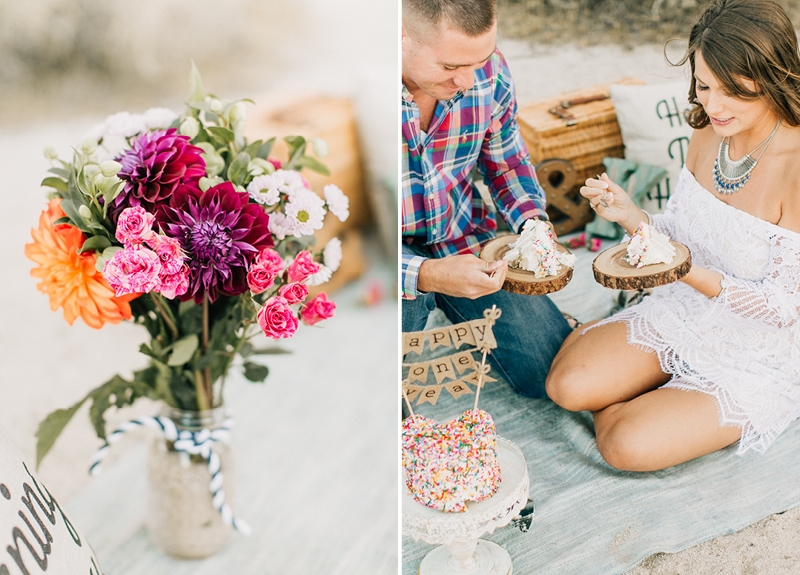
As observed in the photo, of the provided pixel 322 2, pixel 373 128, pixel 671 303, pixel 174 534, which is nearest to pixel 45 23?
pixel 322 2

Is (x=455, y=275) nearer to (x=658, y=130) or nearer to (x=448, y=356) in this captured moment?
(x=448, y=356)

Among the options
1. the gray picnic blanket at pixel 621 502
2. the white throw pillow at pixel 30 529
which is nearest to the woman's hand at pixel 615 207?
the gray picnic blanket at pixel 621 502

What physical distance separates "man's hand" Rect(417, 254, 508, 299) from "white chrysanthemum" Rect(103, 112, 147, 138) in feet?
1.51

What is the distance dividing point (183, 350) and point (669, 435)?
739 mm

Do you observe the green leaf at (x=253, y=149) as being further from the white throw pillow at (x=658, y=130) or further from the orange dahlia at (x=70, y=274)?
the white throw pillow at (x=658, y=130)

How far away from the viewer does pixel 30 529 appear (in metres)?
0.56

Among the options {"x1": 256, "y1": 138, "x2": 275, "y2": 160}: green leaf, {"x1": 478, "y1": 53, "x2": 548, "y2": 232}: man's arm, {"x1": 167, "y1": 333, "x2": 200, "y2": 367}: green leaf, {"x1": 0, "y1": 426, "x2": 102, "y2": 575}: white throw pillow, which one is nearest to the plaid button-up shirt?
{"x1": 478, "y1": 53, "x2": 548, "y2": 232}: man's arm

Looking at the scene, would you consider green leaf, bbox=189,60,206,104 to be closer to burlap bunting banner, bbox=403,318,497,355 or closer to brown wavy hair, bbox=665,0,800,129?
burlap bunting banner, bbox=403,318,497,355

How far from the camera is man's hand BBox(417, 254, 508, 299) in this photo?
96 centimetres

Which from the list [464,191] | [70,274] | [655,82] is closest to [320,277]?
[70,274]

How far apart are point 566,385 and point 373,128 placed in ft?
3.26

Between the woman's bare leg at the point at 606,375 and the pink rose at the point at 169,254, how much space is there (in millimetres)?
694

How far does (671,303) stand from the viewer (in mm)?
1106

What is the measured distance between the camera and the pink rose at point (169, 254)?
70cm
